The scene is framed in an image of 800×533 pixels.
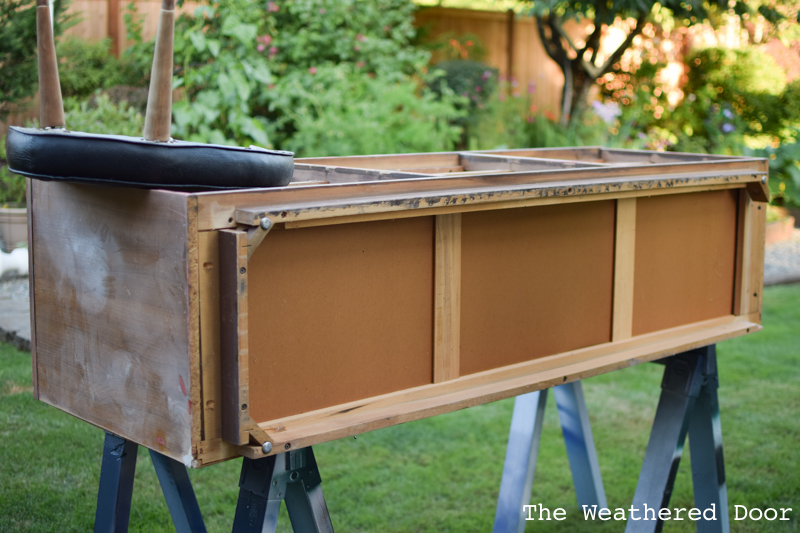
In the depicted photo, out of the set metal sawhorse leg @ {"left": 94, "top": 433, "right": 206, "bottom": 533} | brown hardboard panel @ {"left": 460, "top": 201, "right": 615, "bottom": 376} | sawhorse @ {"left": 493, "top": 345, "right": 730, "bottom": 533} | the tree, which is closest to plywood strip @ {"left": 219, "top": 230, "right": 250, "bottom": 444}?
metal sawhorse leg @ {"left": 94, "top": 433, "right": 206, "bottom": 533}

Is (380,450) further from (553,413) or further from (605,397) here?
(605,397)

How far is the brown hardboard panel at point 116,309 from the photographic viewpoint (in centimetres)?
135

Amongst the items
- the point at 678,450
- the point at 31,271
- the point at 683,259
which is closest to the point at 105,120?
the point at 31,271

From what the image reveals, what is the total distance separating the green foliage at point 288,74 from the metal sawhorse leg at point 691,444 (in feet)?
13.5

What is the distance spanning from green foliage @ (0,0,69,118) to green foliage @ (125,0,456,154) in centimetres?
104

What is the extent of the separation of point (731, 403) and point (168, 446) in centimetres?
363

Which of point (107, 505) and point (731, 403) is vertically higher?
point (107, 505)

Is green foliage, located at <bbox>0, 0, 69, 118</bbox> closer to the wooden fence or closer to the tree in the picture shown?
the tree

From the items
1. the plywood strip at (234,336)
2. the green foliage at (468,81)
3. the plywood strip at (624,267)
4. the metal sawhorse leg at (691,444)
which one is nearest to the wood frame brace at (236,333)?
the plywood strip at (234,336)

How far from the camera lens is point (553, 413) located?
4.33 m

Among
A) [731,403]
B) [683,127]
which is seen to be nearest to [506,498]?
[731,403]

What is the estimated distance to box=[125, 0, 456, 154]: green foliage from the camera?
632 centimetres

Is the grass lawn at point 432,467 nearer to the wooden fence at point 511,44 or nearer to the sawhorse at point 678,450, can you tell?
the sawhorse at point 678,450

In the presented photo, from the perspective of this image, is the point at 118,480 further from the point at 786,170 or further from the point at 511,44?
the point at 511,44
